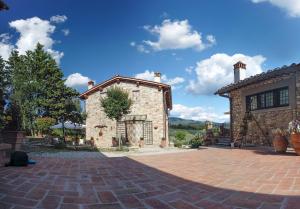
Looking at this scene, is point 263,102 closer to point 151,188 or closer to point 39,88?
point 151,188

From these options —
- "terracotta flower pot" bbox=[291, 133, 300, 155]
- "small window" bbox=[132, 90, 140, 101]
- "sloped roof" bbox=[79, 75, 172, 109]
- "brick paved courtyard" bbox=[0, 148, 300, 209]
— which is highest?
"sloped roof" bbox=[79, 75, 172, 109]

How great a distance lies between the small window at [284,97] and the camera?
10.8 meters

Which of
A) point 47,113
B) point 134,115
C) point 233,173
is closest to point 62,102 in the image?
point 47,113

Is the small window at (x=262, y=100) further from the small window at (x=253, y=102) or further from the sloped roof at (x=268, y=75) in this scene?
the sloped roof at (x=268, y=75)

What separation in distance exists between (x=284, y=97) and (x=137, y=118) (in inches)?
373

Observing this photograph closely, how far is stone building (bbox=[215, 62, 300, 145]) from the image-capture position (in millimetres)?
10258

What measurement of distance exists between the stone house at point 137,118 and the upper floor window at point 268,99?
6313mm

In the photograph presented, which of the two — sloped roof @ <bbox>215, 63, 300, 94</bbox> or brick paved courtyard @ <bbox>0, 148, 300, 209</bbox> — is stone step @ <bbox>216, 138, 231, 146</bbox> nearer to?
sloped roof @ <bbox>215, 63, 300, 94</bbox>

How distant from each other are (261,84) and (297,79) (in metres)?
2.12

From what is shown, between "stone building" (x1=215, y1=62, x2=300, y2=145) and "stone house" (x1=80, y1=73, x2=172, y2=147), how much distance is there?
4973mm

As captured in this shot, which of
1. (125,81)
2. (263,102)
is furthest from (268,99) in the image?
(125,81)

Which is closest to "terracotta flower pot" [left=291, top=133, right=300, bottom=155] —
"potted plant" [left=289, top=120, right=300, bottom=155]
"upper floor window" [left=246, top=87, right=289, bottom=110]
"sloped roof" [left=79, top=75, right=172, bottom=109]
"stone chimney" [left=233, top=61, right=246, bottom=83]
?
"potted plant" [left=289, top=120, right=300, bottom=155]

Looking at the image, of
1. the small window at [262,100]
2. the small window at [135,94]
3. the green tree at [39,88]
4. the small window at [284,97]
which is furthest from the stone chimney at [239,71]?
the green tree at [39,88]

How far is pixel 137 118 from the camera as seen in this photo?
17.7m
